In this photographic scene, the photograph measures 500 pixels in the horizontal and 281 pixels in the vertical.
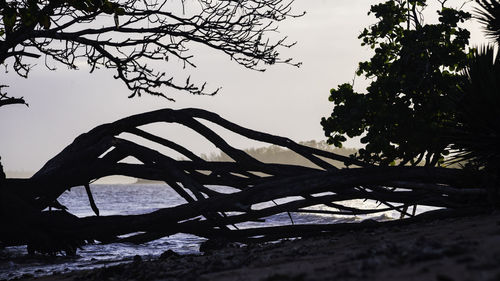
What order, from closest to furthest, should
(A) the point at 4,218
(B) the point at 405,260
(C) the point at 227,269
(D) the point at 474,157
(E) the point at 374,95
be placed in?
(B) the point at 405,260 < (C) the point at 227,269 < (A) the point at 4,218 < (D) the point at 474,157 < (E) the point at 374,95

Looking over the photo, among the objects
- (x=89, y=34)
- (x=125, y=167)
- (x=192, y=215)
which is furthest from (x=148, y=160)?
(x=89, y=34)

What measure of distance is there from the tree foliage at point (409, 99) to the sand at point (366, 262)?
2.54 m

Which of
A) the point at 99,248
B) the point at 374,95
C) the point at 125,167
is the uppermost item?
the point at 374,95

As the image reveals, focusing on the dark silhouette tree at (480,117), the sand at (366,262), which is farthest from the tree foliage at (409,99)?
the sand at (366,262)

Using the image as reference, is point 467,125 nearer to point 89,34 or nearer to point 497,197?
point 497,197

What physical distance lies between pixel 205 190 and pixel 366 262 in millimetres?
4535

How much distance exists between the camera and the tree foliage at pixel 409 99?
363 inches

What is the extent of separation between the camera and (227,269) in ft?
17.1

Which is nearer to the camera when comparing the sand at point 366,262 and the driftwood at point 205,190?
the sand at point 366,262

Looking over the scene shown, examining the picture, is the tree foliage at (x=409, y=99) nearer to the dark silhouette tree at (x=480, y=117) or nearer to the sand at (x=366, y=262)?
the dark silhouette tree at (x=480, y=117)

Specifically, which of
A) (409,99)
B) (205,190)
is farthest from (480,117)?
(205,190)

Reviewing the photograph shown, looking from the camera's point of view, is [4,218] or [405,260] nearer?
[405,260]

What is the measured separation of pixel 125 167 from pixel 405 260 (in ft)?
18.5

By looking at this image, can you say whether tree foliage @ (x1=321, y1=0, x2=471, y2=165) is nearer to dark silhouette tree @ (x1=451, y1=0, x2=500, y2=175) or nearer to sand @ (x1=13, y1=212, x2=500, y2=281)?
dark silhouette tree @ (x1=451, y1=0, x2=500, y2=175)
